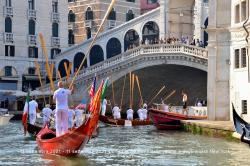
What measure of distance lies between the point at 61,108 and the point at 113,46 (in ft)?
85.6

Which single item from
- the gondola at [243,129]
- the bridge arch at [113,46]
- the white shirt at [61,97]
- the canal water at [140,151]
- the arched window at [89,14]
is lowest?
the canal water at [140,151]

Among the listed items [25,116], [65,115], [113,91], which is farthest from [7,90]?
[65,115]

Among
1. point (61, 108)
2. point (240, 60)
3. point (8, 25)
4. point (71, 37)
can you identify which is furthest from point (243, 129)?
point (71, 37)

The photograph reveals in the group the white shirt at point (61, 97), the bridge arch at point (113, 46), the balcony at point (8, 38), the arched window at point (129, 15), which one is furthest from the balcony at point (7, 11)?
the white shirt at point (61, 97)

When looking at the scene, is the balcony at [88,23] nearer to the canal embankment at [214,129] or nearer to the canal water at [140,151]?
the canal embankment at [214,129]

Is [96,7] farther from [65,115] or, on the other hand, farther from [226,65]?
[65,115]

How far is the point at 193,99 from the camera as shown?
4056 cm

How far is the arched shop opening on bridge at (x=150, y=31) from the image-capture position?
39.9 meters

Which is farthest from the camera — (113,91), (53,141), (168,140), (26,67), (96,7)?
(96,7)

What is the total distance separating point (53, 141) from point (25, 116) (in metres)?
6.87

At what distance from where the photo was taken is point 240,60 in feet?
72.9

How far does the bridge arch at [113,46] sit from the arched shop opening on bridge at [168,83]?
3.24m

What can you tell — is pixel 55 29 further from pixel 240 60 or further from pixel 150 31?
pixel 240 60

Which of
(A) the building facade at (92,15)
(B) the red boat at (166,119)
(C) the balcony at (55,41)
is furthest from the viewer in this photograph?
(A) the building facade at (92,15)
